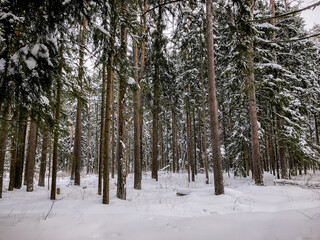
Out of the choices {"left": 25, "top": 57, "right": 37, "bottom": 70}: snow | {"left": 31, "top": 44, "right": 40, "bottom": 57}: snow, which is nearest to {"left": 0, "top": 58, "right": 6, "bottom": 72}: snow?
{"left": 25, "top": 57, "right": 37, "bottom": 70}: snow

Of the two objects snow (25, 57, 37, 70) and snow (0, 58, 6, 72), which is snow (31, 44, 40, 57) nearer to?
snow (25, 57, 37, 70)

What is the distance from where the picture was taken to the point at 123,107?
302 inches

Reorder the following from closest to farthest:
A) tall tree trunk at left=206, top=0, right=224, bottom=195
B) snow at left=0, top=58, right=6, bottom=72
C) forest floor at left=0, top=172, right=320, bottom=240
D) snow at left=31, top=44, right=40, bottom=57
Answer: forest floor at left=0, top=172, right=320, bottom=240
snow at left=0, top=58, right=6, bottom=72
snow at left=31, top=44, right=40, bottom=57
tall tree trunk at left=206, top=0, right=224, bottom=195

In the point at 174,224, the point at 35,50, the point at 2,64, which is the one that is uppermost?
the point at 35,50

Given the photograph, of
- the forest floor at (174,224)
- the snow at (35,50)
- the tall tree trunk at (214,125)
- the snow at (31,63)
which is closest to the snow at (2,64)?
the snow at (31,63)

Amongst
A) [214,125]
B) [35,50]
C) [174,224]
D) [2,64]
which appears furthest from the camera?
[214,125]

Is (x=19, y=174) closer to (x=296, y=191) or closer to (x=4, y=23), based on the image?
(x=4, y=23)

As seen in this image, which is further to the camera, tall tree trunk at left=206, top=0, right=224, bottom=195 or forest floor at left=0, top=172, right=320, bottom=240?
tall tree trunk at left=206, top=0, right=224, bottom=195

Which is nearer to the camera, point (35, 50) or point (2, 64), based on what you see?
point (2, 64)

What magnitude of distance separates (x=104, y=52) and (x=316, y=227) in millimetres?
6530

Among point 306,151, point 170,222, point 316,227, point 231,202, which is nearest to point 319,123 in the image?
point 306,151

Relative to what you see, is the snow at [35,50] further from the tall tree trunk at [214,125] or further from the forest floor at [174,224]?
the tall tree trunk at [214,125]

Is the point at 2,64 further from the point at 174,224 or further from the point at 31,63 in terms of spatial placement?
the point at 174,224

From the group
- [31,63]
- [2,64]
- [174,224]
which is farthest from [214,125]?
[2,64]
